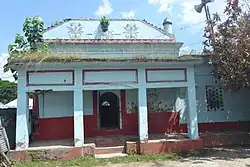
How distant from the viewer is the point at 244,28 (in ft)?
35.5

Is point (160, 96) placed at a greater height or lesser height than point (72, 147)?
greater

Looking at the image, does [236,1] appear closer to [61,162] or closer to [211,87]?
[211,87]

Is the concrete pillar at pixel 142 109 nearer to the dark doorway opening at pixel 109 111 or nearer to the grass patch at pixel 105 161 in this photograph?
the grass patch at pixel 105 161

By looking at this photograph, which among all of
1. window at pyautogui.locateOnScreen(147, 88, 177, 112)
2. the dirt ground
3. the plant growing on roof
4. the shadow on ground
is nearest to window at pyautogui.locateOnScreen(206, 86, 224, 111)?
window at pyautogui.locateOnScreen(147, 88, 177, 112)

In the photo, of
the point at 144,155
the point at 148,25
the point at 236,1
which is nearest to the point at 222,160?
the point at 144,155

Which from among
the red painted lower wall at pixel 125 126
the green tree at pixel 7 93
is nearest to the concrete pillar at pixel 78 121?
the red painted lower wall at pixel 125 126

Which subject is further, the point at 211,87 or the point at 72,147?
the point at 211,87

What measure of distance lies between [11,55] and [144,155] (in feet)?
19.8

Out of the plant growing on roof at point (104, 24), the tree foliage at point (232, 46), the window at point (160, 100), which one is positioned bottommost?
the window at point (160, 100)

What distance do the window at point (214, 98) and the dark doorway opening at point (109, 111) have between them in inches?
166

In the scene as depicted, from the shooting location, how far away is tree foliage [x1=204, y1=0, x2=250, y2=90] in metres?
10.7

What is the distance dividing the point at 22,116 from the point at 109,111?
608cm

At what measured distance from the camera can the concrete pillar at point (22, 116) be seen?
10.5 meters

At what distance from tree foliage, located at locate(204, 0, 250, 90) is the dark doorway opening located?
4.97 metres
